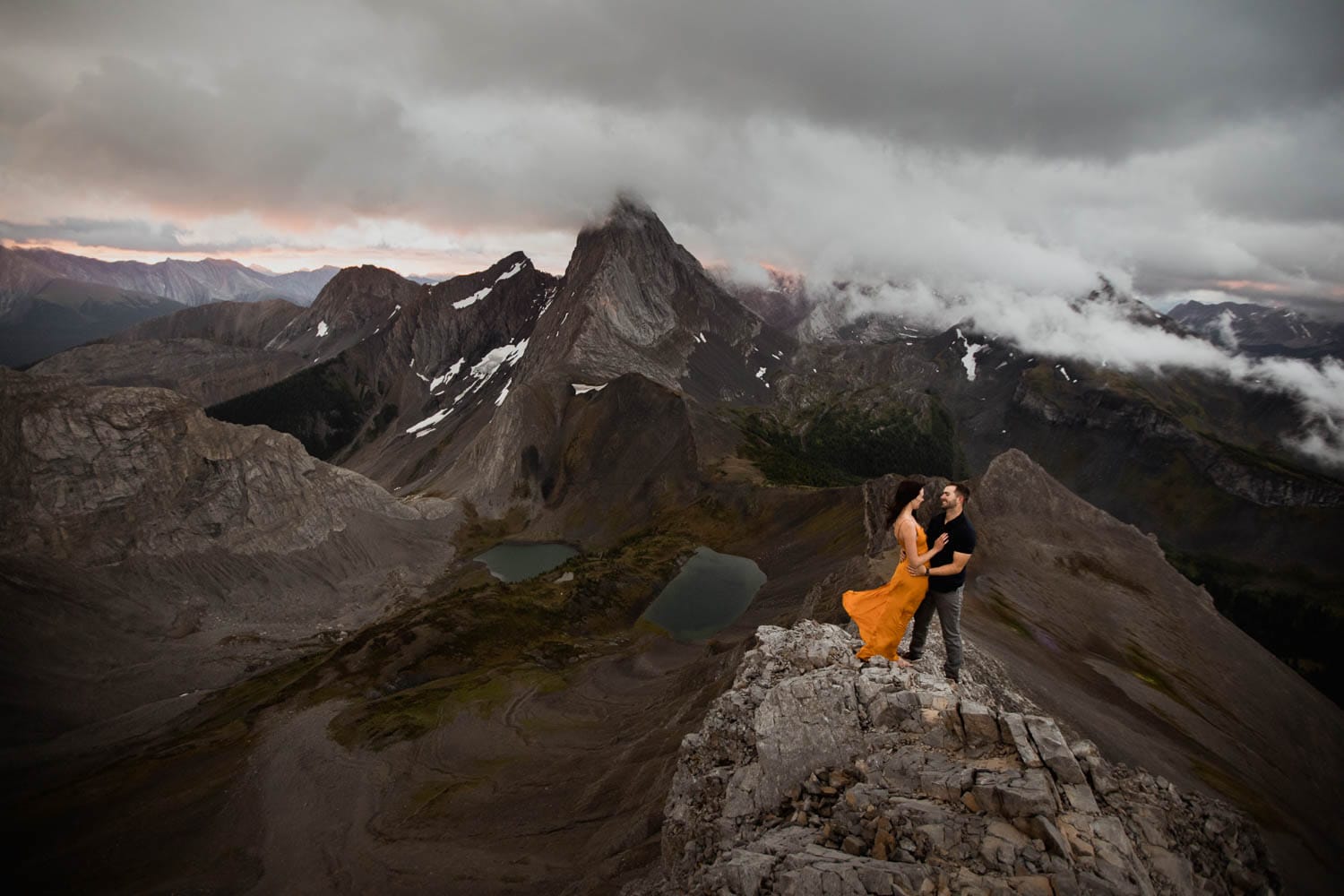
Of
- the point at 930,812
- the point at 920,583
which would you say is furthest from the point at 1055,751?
the point at 920,583

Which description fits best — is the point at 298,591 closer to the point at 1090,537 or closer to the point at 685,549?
the point at 685,549

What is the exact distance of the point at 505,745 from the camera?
52281 millimetres

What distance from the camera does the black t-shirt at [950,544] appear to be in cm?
1504

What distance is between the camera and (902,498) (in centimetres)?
1550

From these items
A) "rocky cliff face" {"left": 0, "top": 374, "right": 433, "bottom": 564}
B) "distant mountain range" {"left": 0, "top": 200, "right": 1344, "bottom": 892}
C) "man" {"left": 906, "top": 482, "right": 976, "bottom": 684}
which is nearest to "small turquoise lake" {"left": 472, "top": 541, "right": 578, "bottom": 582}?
"distant mountain range" {"left": 0, "top": 200, "right": 1344, "bottom": 892}

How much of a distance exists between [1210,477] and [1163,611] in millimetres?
180332

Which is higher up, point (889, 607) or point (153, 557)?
point (889, 607)

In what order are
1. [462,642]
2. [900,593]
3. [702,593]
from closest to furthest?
[900,593]
[462,642]
[702,593]

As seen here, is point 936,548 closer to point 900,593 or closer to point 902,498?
point 902,498

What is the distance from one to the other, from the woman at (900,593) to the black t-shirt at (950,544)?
215 millimetres

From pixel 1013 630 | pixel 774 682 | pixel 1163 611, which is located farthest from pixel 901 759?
pixel 1163 611

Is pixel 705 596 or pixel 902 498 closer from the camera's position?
pixel 902 498

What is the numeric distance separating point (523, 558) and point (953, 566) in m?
117

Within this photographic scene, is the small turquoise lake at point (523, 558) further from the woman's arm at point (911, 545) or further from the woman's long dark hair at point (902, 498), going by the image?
the woman's arm at point (911, 545)
